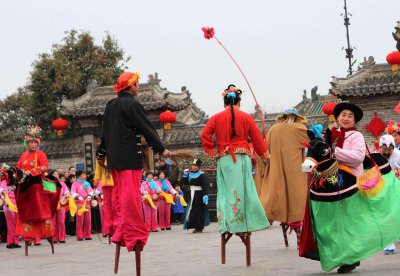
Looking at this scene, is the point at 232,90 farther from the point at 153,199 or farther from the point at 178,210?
the point at 178,210

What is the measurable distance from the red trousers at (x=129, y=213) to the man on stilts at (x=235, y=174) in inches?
58.3

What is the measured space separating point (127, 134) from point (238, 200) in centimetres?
178

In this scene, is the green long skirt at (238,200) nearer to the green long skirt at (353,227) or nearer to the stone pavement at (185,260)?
the stone pavement at (185,260)

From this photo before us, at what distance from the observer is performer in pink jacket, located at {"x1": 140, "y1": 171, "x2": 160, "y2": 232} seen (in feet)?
64.6

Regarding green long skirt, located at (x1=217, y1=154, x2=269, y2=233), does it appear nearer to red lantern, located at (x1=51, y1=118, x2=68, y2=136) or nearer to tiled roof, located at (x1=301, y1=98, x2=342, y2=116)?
red lantern, located at (x1=51, y1=118, x2=68, y2=136)

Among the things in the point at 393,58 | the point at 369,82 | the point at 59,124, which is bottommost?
the point at 59,124

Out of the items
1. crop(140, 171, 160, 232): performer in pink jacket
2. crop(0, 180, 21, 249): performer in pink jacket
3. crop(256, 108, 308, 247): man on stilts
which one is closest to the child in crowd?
crop(140, 171, 160, 232): performer in pink jacket

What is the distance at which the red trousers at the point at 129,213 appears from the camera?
318 inches

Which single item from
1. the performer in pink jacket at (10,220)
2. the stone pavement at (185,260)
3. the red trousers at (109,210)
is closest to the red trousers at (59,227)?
the performer in pink jacket at (10,220)

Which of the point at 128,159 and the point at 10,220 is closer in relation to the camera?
the point at 128,159

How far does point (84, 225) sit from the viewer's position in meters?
18.2

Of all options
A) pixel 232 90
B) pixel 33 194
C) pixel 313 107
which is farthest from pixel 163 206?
pixel 313 107

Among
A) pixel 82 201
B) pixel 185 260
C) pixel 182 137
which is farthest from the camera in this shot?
pixel 182 137

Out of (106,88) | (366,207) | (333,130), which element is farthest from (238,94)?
(106,88)
